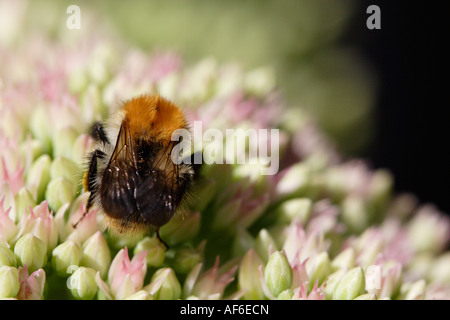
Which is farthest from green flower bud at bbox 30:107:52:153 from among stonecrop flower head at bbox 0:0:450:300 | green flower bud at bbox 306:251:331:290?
green flower bud at bbox 306:251:331:290

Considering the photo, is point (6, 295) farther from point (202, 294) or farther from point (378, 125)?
point (378, 125)

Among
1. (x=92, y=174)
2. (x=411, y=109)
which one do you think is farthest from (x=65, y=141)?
(x=411, y=109)

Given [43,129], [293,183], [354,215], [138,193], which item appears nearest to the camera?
[138,193]

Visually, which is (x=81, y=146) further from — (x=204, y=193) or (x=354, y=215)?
(x=354, y=215)

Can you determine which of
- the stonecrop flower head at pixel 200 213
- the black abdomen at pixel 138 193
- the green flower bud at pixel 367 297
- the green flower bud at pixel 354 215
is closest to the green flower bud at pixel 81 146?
the stonecrop flower head at pixel 200 213

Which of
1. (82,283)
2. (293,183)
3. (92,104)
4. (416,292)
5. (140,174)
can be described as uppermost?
(92,104)

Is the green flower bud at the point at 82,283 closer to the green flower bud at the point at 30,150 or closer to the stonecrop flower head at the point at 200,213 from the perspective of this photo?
the stonecrop flower head at the point at 200,213
